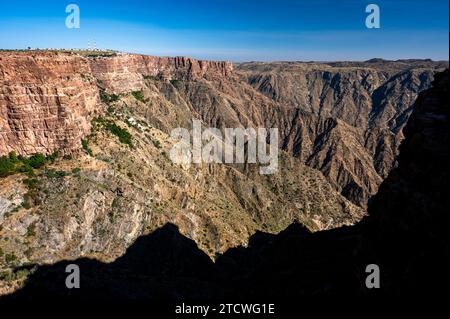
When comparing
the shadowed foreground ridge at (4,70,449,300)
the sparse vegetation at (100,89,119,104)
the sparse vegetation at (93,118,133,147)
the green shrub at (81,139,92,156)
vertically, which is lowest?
the shadowed foreground ridge at (4,70,449,300)

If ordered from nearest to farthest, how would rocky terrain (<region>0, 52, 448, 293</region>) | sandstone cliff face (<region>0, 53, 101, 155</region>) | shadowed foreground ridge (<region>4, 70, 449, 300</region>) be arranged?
shadowed foreground ridge (<region>4, 70, 449, 300</region>) → rocky terrain (<region>0, 52, 448, 293</region>) → sandstone cliff face (<region>0, 53, 101, 155</region>)

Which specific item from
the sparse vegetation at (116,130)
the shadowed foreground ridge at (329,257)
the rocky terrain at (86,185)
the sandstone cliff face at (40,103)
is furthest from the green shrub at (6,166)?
the sparse vegetation at (116,130)

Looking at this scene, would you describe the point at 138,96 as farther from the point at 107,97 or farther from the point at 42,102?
the point at 42,102

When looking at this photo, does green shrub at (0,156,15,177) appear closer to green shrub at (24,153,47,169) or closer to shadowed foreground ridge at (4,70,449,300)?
green shrub at (24,153,47,169)

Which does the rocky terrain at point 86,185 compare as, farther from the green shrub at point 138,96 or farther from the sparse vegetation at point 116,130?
the green shrub at point 138,96

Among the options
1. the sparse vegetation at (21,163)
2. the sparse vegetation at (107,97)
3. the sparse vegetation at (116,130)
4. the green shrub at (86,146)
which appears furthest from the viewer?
the sparse vegetation at (107,97)

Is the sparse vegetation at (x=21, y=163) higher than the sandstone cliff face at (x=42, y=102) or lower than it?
lower

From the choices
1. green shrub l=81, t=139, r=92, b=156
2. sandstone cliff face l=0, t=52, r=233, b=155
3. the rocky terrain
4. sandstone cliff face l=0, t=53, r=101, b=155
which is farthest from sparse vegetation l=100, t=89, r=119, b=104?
sandstone cliff face l=0, t=53, r=101, b=155

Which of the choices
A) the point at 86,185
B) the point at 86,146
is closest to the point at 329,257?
the point at 86,185

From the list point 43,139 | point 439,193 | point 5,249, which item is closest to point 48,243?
point 5,249
